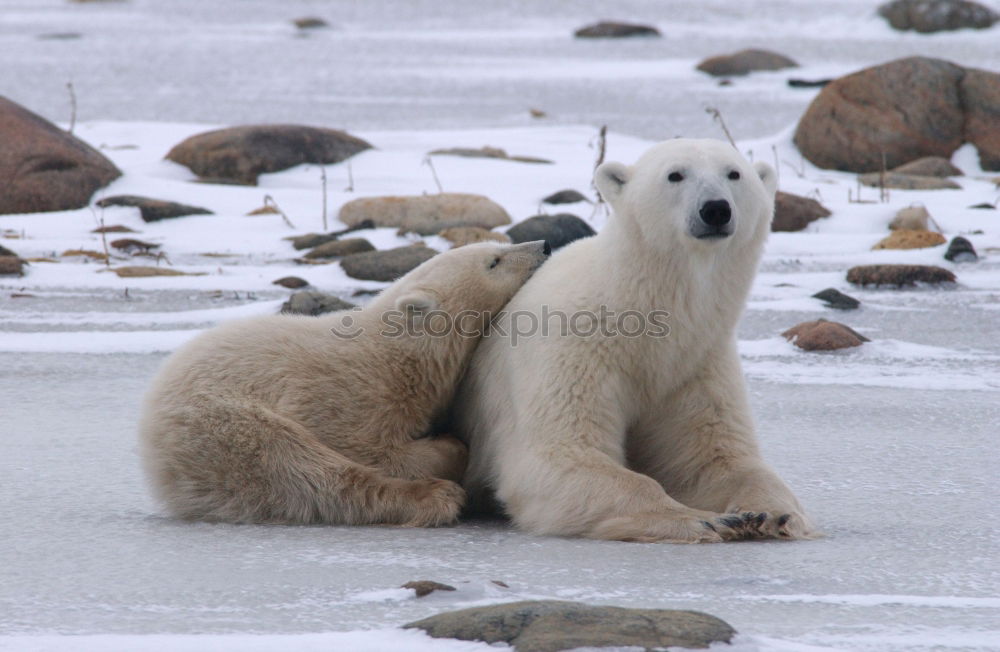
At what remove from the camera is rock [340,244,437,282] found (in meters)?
6.29

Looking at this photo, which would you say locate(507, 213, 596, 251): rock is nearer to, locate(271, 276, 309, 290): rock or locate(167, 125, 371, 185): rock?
locate(271, 276, 309, 290): rock

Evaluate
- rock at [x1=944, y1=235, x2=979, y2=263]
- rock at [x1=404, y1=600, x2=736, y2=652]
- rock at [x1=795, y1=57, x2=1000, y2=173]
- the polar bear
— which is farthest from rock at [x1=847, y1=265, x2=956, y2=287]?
rock at [x1=404, y1=600, x2=736, y2=652]

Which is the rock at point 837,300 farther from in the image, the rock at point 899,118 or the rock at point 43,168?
the rock at point 43,168

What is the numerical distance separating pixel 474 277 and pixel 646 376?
0.63 m

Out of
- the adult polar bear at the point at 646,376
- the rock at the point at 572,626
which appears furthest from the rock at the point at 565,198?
the rock at the point at 572,626

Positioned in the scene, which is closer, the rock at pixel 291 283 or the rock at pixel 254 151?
the rock at pixel 291 283

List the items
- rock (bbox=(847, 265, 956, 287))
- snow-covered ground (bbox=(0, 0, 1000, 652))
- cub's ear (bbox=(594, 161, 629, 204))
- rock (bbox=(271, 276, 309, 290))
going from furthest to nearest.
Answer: rock (bbox=(847, 265, 956, 287)) < rock (bbox=(271, 276, 309, 290)) < cub's ear (bbox=(594, 161, 629, 204)) < snow-covered ground (bbox=(0, 0, 1000, 652))

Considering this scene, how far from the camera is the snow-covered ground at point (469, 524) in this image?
2.27 m

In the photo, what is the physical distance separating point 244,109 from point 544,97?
3369 mm

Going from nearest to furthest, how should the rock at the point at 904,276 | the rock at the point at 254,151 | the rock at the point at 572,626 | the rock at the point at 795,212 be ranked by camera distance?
the rock at the point at 572,626, the rock at the point at 904,276, the rock at the point at 795,212, the rock at the point at 254,151

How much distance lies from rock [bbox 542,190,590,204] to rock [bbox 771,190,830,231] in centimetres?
121

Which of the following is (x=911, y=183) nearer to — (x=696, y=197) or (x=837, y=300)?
(x=837, y=300)

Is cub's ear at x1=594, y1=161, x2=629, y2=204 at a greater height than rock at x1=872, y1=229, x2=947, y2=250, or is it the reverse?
cub's ear at x1=594, y1=161, x2=629, y2=204

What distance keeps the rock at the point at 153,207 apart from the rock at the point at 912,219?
13.4ft
